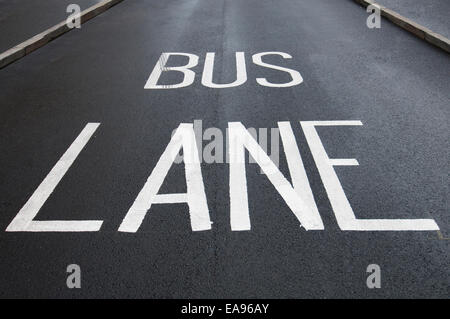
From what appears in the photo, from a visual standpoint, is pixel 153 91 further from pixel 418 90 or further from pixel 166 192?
pixel 418 90

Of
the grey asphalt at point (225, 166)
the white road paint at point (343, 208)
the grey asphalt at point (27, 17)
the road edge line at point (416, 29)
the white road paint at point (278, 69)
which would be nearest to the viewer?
the grey asphalt at point (225, 166)

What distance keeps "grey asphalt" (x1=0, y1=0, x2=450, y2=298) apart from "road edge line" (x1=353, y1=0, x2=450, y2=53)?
201mm

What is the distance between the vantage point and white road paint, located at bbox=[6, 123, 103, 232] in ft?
12.4

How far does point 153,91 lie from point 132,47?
2.57m

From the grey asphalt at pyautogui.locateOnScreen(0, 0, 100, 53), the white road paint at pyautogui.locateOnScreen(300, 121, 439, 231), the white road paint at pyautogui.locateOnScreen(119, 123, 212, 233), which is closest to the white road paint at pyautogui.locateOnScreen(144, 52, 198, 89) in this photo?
the white road paint at pyautogui.locateOnScreen(119, 123, 212, 233)

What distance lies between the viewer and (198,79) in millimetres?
7145

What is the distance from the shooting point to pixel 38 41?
29.0 ft

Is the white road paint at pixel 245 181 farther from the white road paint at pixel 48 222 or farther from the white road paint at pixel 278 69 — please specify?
the white road paint at pixel 278 69

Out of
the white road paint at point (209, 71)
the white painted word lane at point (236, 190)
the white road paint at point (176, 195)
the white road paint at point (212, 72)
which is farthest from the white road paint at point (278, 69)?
the white road paint at point (176, 195)

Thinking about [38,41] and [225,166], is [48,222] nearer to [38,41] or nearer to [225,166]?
[225,166]

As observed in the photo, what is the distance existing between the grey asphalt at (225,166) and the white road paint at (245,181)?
9 cm

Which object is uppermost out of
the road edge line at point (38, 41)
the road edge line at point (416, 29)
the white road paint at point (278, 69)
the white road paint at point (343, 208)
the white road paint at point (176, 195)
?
the road edge line at point (38, 41)

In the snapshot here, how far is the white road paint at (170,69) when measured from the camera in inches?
272

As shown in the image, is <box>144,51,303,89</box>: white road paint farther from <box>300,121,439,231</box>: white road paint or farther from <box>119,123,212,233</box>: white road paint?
<box>300,121,439,231</box>: white road paint
